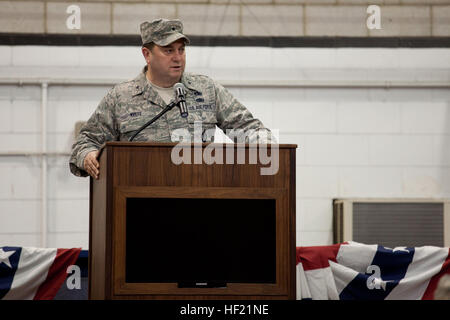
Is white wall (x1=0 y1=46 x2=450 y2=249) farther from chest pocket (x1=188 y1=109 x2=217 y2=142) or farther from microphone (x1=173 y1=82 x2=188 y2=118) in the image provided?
microphone (x1=173 y1=82 x2=188 y2=118)

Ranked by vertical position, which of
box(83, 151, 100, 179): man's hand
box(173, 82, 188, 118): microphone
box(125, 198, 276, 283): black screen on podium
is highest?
box(173, 82, 188, 118): microphone

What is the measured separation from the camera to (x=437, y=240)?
16.2 feet

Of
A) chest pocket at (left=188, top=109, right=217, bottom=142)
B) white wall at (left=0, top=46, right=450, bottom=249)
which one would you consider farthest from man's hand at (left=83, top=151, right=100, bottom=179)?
white wall at (left=0, top=46, right=450, bottom=249)

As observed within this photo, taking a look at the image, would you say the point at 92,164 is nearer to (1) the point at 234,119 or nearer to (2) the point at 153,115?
(2) the point at 153,115

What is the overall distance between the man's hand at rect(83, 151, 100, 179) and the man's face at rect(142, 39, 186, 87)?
1.48 feet

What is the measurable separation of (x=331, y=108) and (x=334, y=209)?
0.72m

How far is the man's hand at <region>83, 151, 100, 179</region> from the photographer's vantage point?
2.27 meters

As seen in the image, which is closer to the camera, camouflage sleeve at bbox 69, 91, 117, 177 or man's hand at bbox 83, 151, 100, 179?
man's hand at bbox 83, 151, 100, 179

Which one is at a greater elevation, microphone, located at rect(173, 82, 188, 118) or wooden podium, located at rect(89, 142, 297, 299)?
microphone, located at rect(173, 82, 188, 118)

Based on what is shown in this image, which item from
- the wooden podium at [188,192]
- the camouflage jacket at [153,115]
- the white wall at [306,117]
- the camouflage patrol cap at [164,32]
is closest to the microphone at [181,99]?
the camouflage jacket at [153,115]

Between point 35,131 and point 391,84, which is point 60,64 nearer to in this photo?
point 35,131

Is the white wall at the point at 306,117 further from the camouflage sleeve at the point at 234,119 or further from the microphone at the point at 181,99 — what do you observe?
the microphone at the point at 181,99

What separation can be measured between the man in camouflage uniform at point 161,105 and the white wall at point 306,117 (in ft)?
7.81

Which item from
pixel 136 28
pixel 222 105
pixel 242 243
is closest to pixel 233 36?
pixel 136 28
